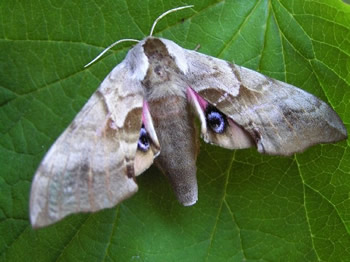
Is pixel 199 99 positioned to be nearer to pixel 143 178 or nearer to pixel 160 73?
pixel 160 73

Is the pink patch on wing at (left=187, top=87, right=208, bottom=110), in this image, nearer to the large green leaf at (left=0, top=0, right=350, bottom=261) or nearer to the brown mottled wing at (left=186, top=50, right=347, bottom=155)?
the brown mottled wing at (left=186, top=50, right=347, bottom=155)

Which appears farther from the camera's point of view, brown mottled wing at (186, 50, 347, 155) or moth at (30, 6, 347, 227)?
brown mottled wing at (186, 50, 347, 155)

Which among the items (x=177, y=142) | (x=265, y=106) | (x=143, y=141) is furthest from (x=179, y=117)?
(x=265, y=106)

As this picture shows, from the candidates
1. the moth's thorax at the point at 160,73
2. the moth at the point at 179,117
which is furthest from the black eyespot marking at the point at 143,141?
the moth's thorax at the point at 160,73

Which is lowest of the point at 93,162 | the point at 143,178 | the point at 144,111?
the point at 143,178

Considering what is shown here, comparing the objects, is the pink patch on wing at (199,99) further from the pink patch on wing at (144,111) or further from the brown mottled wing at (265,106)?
the pink patch on wing at (144,111)

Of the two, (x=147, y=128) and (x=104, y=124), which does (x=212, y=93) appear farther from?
(x=104, y=124)

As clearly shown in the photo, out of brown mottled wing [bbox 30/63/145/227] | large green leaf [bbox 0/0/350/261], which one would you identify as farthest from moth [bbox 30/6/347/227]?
large green leaf [bbox 0/0/350/261]
